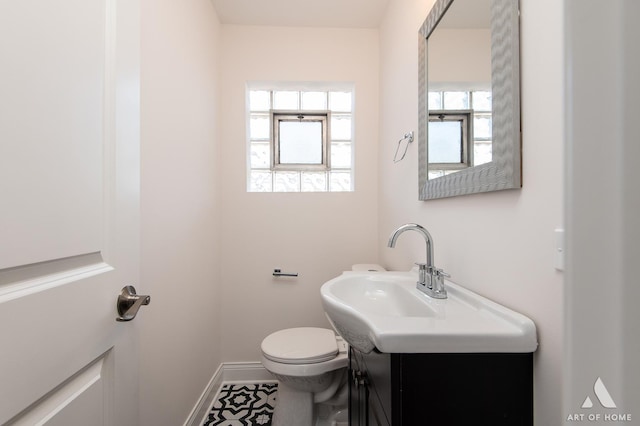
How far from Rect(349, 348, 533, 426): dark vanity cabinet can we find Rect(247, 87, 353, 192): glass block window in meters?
1.51

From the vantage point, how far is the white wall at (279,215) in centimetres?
186

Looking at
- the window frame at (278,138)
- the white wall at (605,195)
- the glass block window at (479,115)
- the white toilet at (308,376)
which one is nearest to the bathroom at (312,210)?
the white wall at (605,195)

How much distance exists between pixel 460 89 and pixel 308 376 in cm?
138

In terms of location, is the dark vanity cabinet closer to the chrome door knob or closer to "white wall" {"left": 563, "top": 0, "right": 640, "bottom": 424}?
"white wall" {"left": 563, "top": 0, "right": 640, "bottom": 424}

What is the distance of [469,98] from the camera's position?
87 centimetres

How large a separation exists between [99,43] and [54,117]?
0.21 meters

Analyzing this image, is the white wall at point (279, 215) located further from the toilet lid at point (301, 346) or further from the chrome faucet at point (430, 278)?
the chrome faucet at point (430, 278)

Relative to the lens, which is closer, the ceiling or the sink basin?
the sink basin

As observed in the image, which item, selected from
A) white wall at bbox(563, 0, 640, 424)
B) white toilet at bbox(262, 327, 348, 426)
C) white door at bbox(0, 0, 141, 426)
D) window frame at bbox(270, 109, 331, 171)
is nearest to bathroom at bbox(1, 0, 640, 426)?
white wall at bbox(563, 0, 640, 424)

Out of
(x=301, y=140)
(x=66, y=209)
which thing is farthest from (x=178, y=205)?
(x=301, y=140)

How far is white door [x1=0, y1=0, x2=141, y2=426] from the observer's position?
14.9 inches

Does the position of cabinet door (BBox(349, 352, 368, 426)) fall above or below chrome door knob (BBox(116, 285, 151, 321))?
below

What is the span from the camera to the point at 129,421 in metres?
0.62

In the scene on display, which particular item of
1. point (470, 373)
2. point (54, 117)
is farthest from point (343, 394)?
point (54, 117)
